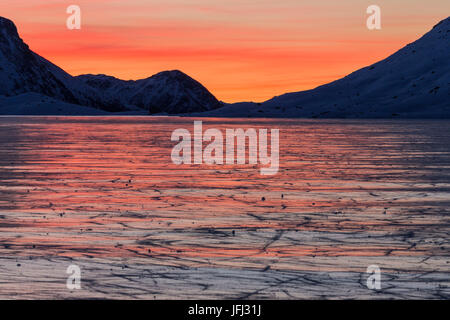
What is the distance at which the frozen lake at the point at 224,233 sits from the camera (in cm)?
951

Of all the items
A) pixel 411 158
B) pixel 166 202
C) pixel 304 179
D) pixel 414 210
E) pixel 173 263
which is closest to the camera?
pixel 173 263

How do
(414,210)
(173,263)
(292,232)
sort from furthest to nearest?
(414,210) < (292,232) < (173,263)

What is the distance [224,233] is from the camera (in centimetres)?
1309

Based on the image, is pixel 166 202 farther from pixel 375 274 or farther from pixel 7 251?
pixel 375 274

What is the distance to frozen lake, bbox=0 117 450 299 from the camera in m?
9.51

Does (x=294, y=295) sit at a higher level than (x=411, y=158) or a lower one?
lower

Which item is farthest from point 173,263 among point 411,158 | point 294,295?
point 411,158

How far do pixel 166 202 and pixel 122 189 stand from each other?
9.14 ft

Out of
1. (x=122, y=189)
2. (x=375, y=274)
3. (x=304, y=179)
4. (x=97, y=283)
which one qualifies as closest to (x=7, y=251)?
(x=97, y=283)

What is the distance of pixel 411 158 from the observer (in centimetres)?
3095
